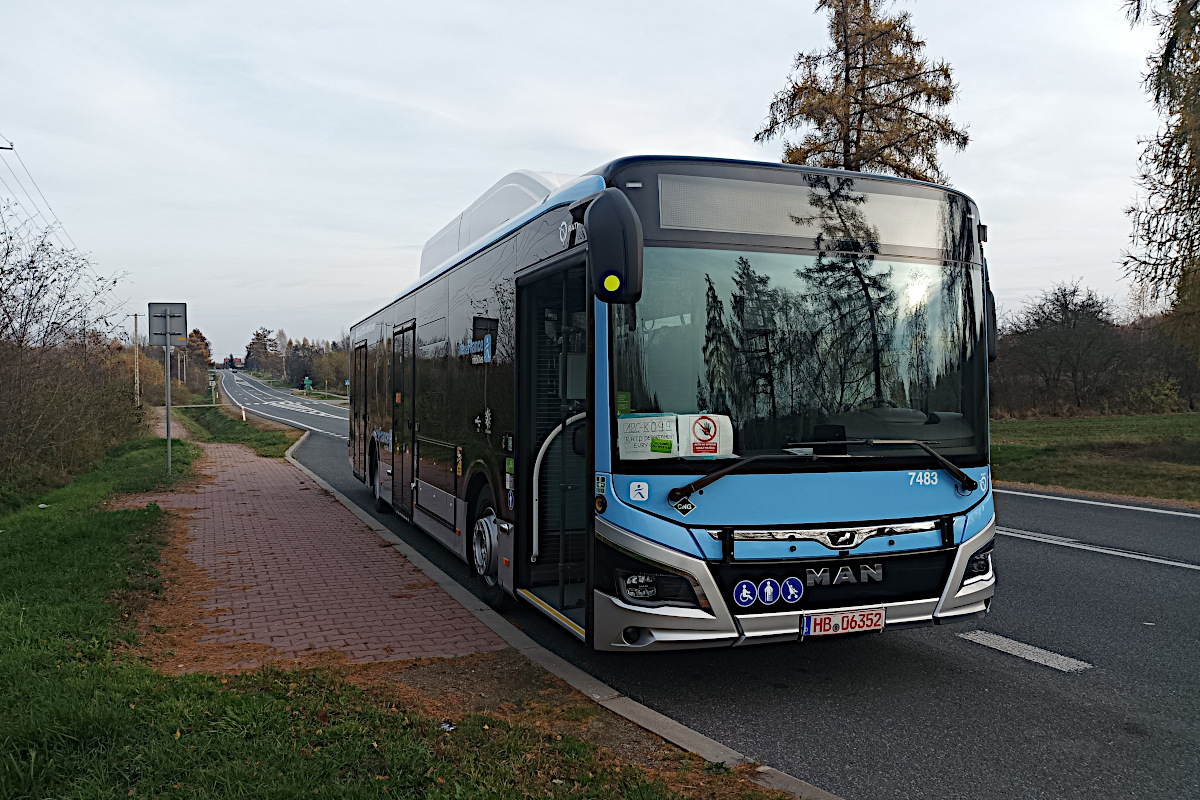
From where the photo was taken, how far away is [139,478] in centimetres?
1579

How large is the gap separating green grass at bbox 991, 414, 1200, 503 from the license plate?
39.7ft

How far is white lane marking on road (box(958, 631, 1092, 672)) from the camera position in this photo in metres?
5.66

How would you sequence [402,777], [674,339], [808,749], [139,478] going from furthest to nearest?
[139,478], [674,339], [808,749], [402,777]

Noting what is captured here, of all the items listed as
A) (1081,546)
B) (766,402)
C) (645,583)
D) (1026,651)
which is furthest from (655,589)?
(1081,546)

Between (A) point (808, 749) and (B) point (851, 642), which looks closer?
(A) point (808, 749)

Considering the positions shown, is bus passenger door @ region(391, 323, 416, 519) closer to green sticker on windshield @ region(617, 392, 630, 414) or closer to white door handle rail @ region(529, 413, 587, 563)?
white door handle rail @ region(529, 413, 587, 563)

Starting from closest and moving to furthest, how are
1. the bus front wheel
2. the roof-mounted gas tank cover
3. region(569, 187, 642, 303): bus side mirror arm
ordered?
region(569, 187, 642, 303): bus side mirror arm → the roof-mounted gas tank cover → the bus front wheel

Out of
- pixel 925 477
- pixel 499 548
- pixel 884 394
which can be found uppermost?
pixel 884 394

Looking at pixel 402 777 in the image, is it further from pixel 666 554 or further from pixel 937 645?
pixel 937 645

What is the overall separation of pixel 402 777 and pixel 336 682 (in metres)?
1.39

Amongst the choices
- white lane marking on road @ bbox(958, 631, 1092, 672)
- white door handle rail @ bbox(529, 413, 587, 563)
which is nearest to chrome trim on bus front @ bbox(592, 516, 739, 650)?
white door handle rail @ bbox(529, 413, 587, 563)

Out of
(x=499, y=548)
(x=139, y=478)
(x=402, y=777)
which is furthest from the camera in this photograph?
(x=139, y=478)

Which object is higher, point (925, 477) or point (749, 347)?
point (749, 347)

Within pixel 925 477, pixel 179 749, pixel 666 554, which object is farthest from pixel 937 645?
pixel 179 749
